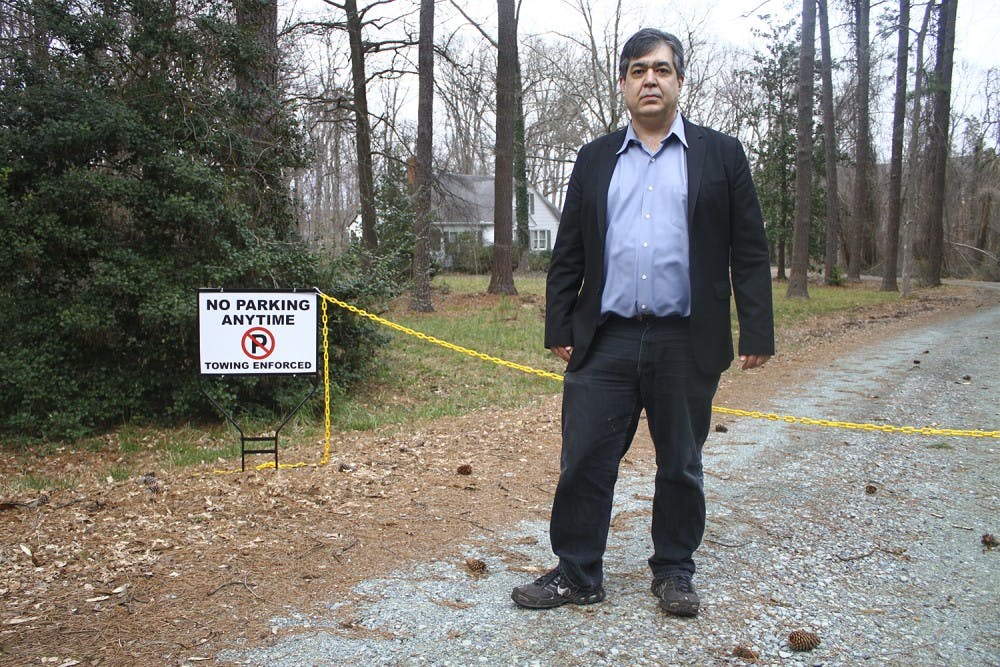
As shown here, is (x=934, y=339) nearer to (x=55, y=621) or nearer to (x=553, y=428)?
(x=553, y=428)

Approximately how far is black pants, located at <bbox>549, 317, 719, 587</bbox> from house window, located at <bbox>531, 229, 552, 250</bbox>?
48.8 m

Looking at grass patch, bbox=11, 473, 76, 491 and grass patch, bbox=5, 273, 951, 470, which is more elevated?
grass patch, bbox=5, 273, 951, 470

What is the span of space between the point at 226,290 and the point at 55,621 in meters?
2.81

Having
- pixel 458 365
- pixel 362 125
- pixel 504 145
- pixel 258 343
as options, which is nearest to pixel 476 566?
pixel 258 343

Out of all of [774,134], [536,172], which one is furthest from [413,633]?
[536,172]

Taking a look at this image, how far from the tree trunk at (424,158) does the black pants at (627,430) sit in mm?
14339

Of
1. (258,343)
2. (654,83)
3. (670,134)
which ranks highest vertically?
(654,83)

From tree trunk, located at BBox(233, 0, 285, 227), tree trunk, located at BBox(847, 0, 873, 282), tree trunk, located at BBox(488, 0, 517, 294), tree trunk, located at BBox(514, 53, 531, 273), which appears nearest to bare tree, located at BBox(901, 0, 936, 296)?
tree trunk, located at BBox(847, 0, 873, 282)

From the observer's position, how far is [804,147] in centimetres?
2269

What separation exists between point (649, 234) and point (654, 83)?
0.62 metres

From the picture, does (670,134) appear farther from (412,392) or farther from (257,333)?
(412,392)

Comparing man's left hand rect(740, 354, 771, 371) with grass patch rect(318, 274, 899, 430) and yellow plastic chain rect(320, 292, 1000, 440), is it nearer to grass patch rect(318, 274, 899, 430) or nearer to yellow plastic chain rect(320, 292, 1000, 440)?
yellow plastic chain rect(320, 292, 1000, 440)

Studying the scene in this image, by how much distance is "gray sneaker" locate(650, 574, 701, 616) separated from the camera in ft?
10.6

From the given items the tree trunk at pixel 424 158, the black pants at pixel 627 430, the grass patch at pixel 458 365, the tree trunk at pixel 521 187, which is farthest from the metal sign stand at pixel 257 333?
the tree trunk at pixel 521 187
